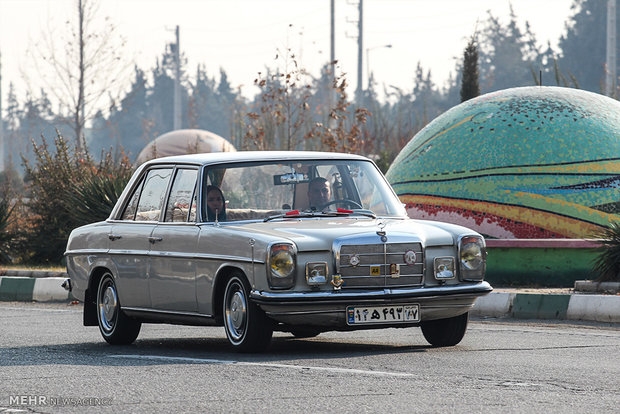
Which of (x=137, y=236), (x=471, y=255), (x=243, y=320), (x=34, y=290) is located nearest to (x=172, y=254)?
(x=137, y=236)

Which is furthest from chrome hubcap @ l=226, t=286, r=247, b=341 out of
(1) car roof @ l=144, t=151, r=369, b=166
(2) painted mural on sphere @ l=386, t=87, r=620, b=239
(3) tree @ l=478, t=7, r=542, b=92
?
(3) tree @ l=478, t=7, r=542, b=92

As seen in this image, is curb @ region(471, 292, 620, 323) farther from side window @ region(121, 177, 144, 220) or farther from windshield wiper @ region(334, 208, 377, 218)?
side window @ region(121, 177, 144, 220)

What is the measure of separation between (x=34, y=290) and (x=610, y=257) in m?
7.97

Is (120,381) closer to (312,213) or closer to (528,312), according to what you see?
(312,213)

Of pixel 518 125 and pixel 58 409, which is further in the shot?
pixel 518 125

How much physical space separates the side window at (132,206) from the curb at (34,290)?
609 centimetres

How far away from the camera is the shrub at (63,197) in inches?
781

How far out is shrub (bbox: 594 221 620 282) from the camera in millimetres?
14328

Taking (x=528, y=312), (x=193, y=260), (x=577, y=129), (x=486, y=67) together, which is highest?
(x=486, y=67)

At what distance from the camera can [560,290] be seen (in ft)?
48.4

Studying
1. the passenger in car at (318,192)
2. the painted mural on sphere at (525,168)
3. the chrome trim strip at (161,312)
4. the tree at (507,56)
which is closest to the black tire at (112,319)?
the chrome trim strip at (161,312)

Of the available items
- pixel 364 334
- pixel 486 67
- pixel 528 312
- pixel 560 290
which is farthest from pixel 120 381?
pixel 486 67

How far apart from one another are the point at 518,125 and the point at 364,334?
23.1 ft

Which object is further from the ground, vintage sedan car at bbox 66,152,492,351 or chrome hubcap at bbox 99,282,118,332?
vintage sedan car at bbox 66,152,492,351
